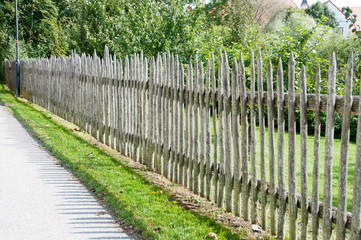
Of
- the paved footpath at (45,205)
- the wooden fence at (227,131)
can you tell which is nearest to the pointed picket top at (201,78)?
the wooden fence at (227,131)

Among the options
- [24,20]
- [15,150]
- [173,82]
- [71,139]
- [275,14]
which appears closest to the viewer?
[173,82]

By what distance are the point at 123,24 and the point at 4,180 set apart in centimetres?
1227

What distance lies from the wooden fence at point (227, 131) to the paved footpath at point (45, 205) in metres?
1.40

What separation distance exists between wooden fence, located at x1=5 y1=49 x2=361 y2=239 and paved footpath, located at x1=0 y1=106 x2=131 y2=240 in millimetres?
1401

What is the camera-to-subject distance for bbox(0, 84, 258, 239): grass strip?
4.29 metres

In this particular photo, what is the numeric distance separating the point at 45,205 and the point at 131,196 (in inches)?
43.4

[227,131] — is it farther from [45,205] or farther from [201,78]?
[45,205]

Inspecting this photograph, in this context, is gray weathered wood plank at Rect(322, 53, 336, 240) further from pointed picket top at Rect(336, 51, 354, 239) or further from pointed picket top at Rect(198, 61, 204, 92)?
pointed picket top at Rect(198, 61, 204, 92)

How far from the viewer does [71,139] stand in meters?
9.27

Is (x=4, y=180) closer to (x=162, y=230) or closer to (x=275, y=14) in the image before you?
(x=162, y=230)

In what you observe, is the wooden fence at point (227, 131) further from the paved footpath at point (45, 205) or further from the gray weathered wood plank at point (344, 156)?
the paved footpath at point (45, 205)


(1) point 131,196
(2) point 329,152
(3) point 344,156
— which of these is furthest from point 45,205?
(3) point 344,156

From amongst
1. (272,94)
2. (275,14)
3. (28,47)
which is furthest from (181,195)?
(275,14)

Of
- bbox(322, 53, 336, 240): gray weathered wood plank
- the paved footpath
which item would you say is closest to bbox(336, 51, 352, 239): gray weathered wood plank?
bbox(322, 53, 336, 240): gray weathered wood plank
